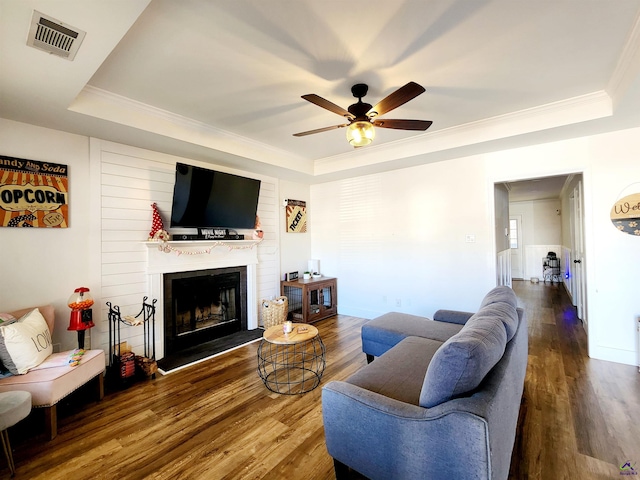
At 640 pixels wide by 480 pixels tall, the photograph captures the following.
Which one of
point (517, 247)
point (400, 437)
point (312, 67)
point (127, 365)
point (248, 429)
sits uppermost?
point (312, 67)

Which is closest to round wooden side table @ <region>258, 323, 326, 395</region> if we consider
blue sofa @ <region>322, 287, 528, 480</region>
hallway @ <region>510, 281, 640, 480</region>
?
blue sofa @ <region>322, 287, 528, 480</region>

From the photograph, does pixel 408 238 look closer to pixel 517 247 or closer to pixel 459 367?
pixel 459 367

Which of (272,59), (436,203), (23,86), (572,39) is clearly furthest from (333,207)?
(23,86)

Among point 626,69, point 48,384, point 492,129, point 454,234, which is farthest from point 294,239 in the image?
point 626,69

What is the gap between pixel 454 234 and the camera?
157 inches

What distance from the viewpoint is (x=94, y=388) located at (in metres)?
2.56

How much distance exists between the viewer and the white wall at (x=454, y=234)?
3014 millimetres

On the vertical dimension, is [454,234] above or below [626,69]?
below

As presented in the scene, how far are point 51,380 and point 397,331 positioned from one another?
8.95 ft

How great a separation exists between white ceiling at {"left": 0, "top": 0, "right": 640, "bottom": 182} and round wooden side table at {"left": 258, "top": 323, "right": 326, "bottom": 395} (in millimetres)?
2240

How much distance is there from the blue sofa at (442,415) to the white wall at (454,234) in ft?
7.58

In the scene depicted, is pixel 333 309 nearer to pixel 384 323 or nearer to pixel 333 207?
pixel 333 207

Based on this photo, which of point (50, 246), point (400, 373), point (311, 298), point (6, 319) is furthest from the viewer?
point (311, 298)

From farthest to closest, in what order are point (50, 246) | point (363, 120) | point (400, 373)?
point (50, 246)
point (363, 120)
point (400, 373)
